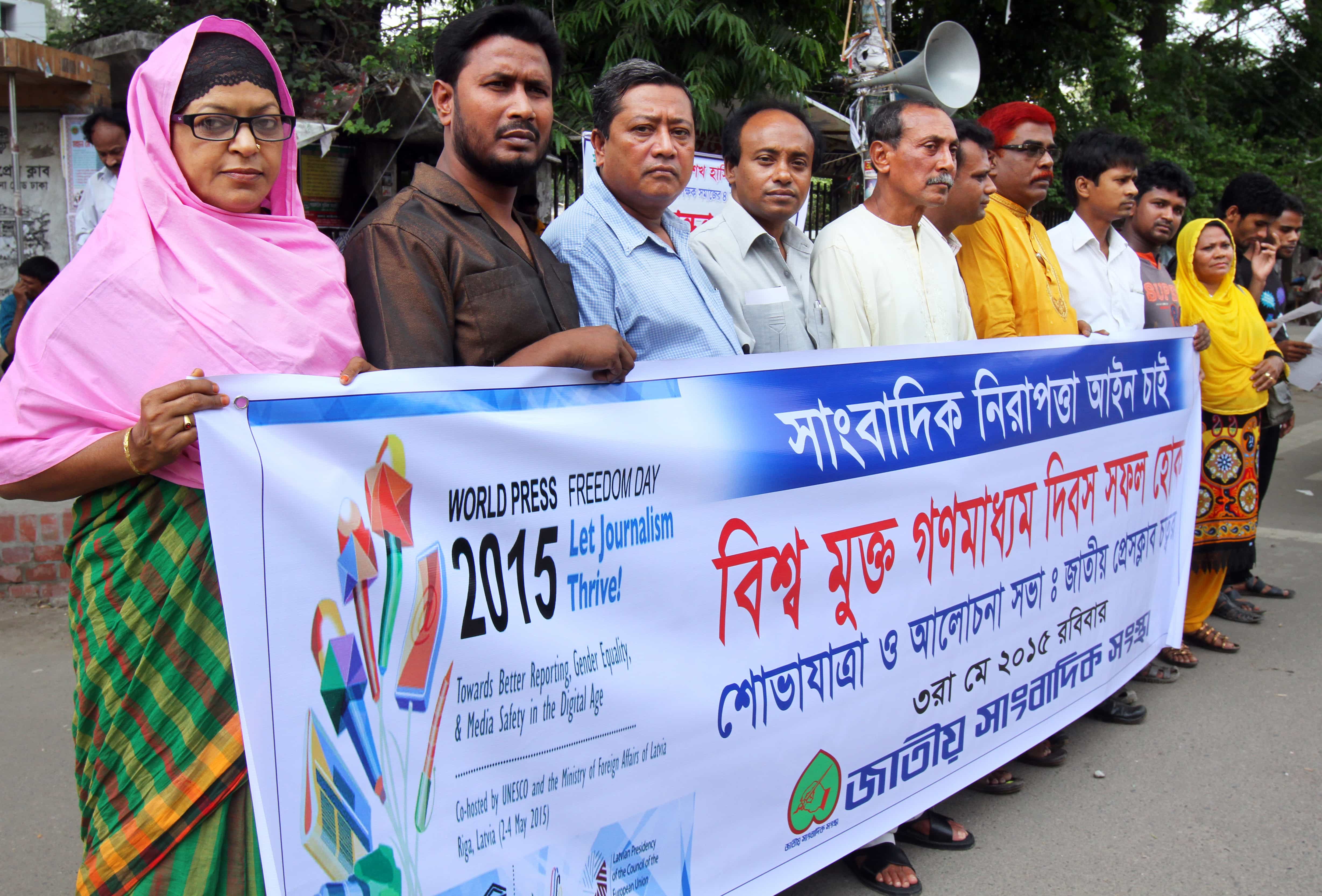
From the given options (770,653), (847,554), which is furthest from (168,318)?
(847,554)

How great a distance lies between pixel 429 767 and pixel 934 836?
1.73m

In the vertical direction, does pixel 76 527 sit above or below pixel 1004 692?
above

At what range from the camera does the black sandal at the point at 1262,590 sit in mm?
5270

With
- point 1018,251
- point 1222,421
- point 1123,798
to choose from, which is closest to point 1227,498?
point 1222,421

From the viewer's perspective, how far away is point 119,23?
714 cm

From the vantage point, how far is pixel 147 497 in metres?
1.70

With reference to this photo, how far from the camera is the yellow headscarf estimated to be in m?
4.47

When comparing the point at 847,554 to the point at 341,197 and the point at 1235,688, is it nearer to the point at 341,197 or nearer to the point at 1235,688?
the point at 1235,688

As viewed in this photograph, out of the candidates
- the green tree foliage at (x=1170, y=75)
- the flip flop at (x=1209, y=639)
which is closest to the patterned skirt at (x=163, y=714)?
the flip flop at (x=1209, y=639)

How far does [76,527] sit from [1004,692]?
2.45 meters

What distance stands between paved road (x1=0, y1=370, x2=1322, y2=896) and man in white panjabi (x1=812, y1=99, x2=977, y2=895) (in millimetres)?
217

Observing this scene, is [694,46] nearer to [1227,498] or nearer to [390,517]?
[1227,498]

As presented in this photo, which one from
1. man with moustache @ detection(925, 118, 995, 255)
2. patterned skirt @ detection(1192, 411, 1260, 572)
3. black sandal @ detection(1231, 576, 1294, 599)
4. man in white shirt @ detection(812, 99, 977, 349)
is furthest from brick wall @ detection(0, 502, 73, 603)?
black sandal @ detection(1231, 576, 1294, 599)

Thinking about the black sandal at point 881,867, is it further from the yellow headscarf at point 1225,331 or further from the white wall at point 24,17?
the white wall at point 24,17
